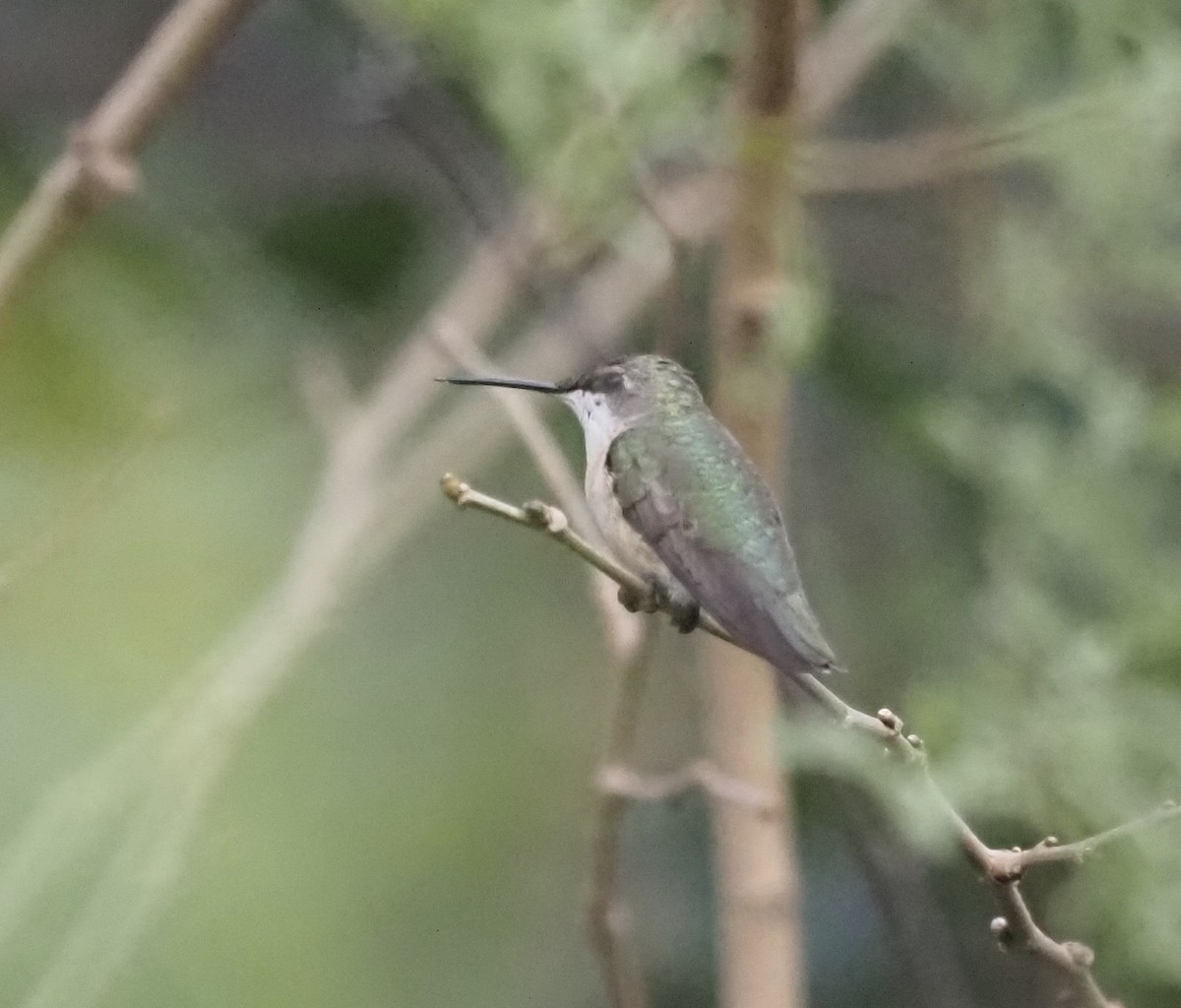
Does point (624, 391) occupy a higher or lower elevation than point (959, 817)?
higher

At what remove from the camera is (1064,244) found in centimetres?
124

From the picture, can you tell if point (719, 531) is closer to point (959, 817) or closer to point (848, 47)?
point (959, 817)

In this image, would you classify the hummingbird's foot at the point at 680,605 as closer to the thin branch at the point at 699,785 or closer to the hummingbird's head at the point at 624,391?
the hummingbird's head at the point at 624,391

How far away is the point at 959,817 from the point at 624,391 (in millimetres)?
260

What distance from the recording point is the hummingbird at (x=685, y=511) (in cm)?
59

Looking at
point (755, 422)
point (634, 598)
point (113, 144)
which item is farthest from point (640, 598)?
point (113, 144)

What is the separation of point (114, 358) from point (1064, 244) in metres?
0.83

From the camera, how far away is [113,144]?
912 mm

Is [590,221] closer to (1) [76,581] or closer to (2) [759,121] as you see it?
(2) [759,121]

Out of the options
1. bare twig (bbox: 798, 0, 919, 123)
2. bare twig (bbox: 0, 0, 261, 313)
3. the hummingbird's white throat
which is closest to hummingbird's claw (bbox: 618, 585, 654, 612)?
the hummingbird's white throat

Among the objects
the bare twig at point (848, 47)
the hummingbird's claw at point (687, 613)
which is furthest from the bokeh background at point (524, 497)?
the hummingbird's claw at point (687, 613)

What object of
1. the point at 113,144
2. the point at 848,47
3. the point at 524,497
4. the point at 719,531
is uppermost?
the point at 848,47

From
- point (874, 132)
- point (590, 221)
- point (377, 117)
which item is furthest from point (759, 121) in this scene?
point (874, 132)

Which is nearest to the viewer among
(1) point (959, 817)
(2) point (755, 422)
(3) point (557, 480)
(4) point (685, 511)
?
(1) point (959, 817)
